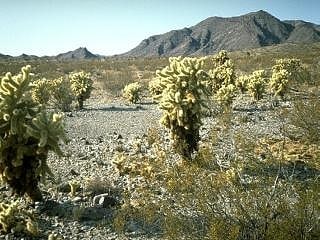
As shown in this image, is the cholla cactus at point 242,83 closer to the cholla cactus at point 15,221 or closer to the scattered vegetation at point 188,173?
the scattered vegetation at point 188,173

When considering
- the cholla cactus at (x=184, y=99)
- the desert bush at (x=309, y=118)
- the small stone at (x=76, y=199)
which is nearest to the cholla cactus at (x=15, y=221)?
the small stone at (x=76, y=199)

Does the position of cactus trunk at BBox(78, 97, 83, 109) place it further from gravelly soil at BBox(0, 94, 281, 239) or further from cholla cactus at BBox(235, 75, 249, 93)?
cholla cactus at BBox(235, 75, 249, 93)

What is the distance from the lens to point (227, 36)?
172 meters

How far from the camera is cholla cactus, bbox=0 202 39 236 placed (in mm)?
8008

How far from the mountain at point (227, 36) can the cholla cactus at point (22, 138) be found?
489 ft

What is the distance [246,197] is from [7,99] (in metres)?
5.28

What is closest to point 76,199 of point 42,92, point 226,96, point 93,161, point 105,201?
point 105,201

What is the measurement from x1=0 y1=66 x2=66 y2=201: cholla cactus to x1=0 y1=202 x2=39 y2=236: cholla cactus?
0.87 meters

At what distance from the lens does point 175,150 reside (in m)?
11.8

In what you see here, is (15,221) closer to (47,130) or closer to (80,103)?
(47,130)

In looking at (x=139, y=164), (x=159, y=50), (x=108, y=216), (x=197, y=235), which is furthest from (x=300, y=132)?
(x=159, y=50)

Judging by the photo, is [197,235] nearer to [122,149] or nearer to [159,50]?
[122,149]

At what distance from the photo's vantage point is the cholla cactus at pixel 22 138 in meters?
8.99

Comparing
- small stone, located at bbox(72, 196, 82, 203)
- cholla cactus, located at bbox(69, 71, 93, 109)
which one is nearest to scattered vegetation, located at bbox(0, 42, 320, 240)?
small stone, located at bbox(72, 196, 82, 203)
